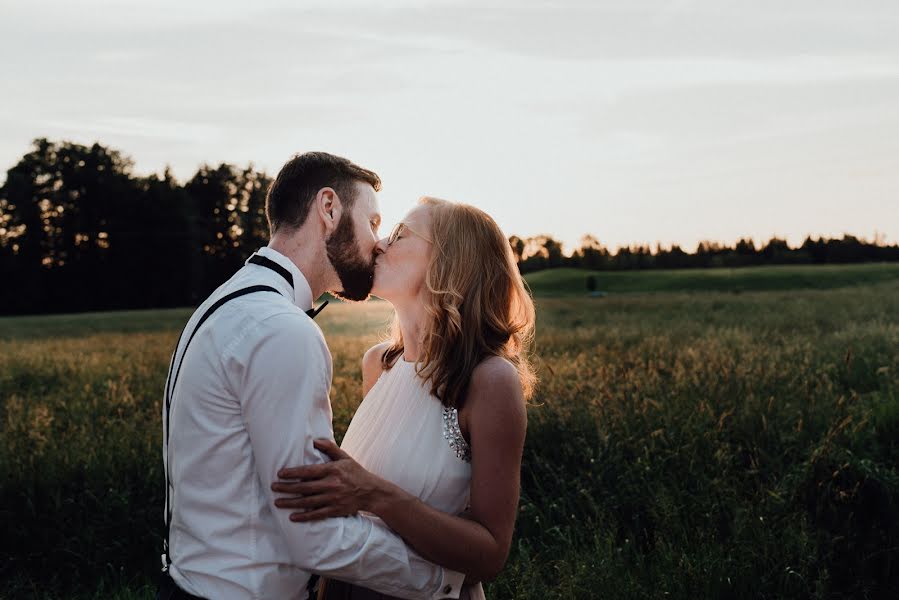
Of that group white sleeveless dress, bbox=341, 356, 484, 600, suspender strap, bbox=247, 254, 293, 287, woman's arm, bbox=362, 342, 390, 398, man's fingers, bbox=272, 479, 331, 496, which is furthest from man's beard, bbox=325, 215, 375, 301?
man's fingers, bbox=272, 479, 331, 496

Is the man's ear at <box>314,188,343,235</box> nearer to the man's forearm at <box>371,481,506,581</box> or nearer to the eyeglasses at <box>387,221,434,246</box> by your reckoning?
the eyeglasses at <box>387,221,434,246</box>

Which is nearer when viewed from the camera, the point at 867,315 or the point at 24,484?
the point at 24,484

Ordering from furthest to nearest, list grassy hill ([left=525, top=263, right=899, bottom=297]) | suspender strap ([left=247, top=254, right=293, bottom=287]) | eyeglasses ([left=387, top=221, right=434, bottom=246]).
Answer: grassy hill ([left=525, top=263, right=899, bottom=297]), eyeglasses ([left=387, top=221, right=434, bottom=246]), suspender strap ([left=247, top=254, right=293, bottom=287])

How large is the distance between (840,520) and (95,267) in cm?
6514

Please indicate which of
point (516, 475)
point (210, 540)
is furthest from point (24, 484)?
point (516, 475)

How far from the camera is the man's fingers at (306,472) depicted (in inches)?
84.7

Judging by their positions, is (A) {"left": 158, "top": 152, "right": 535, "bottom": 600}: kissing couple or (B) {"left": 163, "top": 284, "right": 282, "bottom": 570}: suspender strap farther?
(B) {"left": 163, "top": 284, "right": 282, "bottom": 570}: suspender strap

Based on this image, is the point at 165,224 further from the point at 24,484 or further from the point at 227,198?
the point at 24,484

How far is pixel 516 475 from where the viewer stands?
2.60m

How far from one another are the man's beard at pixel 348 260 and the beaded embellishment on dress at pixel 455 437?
2.17ft

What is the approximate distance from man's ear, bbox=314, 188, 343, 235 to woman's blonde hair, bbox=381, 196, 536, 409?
393 mm

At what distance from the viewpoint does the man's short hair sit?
9.08ft

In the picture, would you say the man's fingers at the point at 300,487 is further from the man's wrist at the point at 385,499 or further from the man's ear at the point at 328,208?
the man's ear at the point at 328,208

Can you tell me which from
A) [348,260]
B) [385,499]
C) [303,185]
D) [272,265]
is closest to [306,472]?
[385,499]
